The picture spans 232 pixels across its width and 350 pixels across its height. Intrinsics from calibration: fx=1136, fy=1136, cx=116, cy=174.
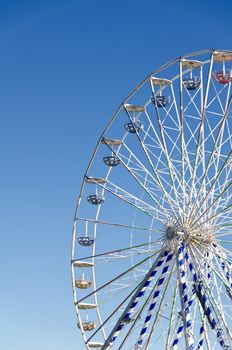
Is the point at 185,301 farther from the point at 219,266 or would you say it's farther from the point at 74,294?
the point at 74,294

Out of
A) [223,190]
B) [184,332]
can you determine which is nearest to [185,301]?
[184,332]

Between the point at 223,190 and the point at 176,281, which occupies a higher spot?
the point at 223,190

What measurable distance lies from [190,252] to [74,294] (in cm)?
704

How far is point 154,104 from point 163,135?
6.42 feet

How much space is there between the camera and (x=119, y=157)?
49406mm

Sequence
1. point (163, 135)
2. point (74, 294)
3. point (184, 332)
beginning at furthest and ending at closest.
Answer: point (74, 294), point (163, 135), point (184, 332)

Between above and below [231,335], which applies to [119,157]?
above

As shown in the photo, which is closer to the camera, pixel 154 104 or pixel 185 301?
pixel 185 301

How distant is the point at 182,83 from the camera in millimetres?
48781

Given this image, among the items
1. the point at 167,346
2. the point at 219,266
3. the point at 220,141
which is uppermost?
the point at 220,141

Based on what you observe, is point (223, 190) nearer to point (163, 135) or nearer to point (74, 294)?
point (163, 135)

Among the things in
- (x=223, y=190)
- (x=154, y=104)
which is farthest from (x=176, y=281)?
(x=154, y=104)

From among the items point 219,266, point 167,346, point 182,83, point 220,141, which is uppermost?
point 182,83

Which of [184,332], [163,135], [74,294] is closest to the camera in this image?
[184,332]
